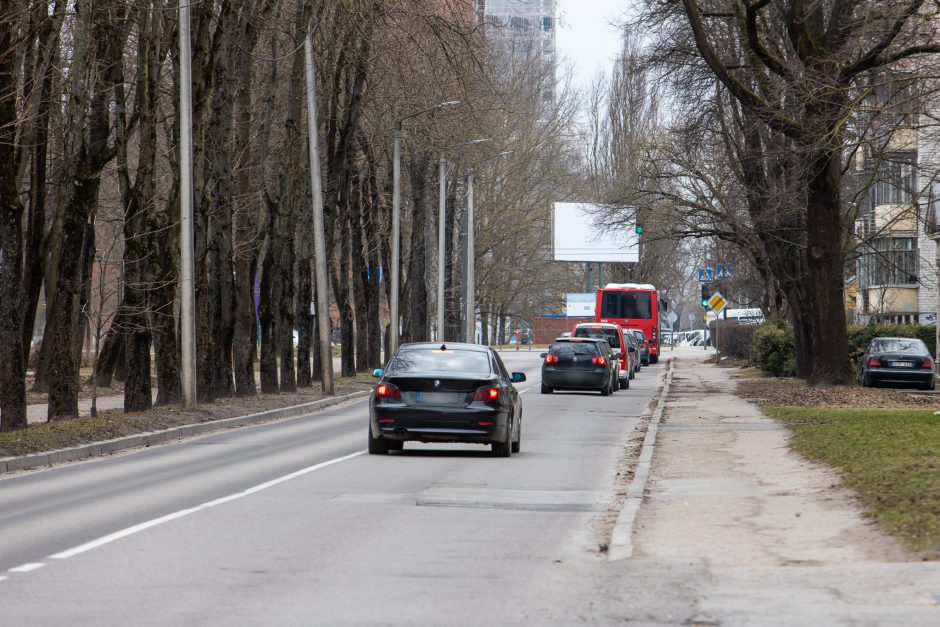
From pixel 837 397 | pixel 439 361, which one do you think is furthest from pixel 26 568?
pixel 837 397

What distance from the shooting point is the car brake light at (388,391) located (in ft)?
61.5

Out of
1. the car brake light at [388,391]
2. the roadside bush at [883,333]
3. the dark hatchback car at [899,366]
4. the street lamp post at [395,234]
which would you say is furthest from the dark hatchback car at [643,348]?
the car brake light at [388,391]

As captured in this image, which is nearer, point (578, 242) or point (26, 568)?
point (26, 568)

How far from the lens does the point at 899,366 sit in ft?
124

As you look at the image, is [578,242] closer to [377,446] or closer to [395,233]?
[395,233]

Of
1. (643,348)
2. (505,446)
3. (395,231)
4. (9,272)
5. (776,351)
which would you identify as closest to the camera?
(505,446)

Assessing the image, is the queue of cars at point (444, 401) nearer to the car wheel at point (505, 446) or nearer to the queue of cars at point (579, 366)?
the car wheel at point (505, 446)

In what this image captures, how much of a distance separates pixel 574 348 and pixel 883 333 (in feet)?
49.0

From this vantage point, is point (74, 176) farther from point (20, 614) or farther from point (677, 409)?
point (20, 614)

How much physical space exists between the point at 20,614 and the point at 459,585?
2564 millimetres

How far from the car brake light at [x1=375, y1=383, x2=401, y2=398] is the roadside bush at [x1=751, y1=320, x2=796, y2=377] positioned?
28.3m

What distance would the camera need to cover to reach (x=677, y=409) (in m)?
29.9

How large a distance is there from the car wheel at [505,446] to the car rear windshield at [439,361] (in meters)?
0.84

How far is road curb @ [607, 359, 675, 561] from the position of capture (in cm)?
1009
